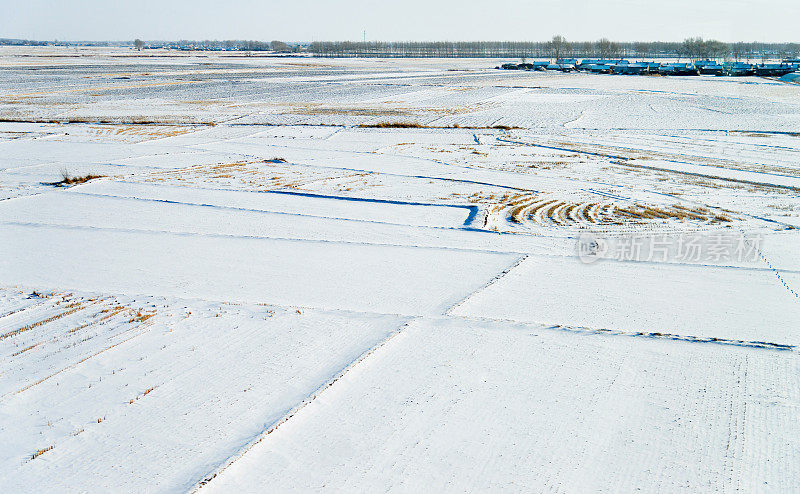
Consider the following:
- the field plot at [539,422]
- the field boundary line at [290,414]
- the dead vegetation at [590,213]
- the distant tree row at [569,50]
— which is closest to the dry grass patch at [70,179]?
the dead vegetation at [590,213]

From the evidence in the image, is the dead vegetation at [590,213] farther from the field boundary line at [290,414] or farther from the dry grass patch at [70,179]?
the dry grass patch at [70,179]

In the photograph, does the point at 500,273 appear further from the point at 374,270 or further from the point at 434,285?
the point at 374,270

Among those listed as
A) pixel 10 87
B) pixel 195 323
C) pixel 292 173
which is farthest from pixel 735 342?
pixel 10 87

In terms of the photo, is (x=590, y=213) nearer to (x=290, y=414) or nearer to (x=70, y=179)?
(x=290, y=414)

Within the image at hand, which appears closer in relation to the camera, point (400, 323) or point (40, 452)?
point (40, 452)

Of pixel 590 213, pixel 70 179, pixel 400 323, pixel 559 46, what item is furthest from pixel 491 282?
pixel 559 46
